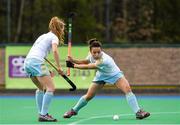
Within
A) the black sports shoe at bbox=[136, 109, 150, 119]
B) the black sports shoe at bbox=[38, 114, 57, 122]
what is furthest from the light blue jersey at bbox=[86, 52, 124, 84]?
the black sports shoe at bbox=[38, 114, 57, 122]

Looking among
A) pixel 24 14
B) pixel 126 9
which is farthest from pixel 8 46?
pixel 126 9

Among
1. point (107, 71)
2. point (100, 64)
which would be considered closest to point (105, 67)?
point (107, 71)

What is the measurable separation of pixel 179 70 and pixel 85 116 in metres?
11.1

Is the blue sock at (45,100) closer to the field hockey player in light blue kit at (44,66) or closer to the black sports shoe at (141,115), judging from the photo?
the field hockey player in light blue kit at (44,66)

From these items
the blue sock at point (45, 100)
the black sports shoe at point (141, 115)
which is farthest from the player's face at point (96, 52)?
the black sports shoe at point (141, 115)

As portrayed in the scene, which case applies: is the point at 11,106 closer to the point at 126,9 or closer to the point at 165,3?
the point at 165,3

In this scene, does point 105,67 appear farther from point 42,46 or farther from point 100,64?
point 42,46

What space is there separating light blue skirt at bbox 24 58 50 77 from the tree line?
2008cm

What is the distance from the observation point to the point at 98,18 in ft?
176

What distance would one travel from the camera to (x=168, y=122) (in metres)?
14.4

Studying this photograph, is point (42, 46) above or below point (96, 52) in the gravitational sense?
Answer: above

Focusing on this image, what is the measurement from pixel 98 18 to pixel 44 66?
39.1 metres

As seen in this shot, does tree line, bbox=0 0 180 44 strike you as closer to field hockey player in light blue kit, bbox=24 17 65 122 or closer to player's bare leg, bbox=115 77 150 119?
player's bare leg, bbox=115 77 150 119

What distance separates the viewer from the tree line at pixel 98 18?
128 ft
